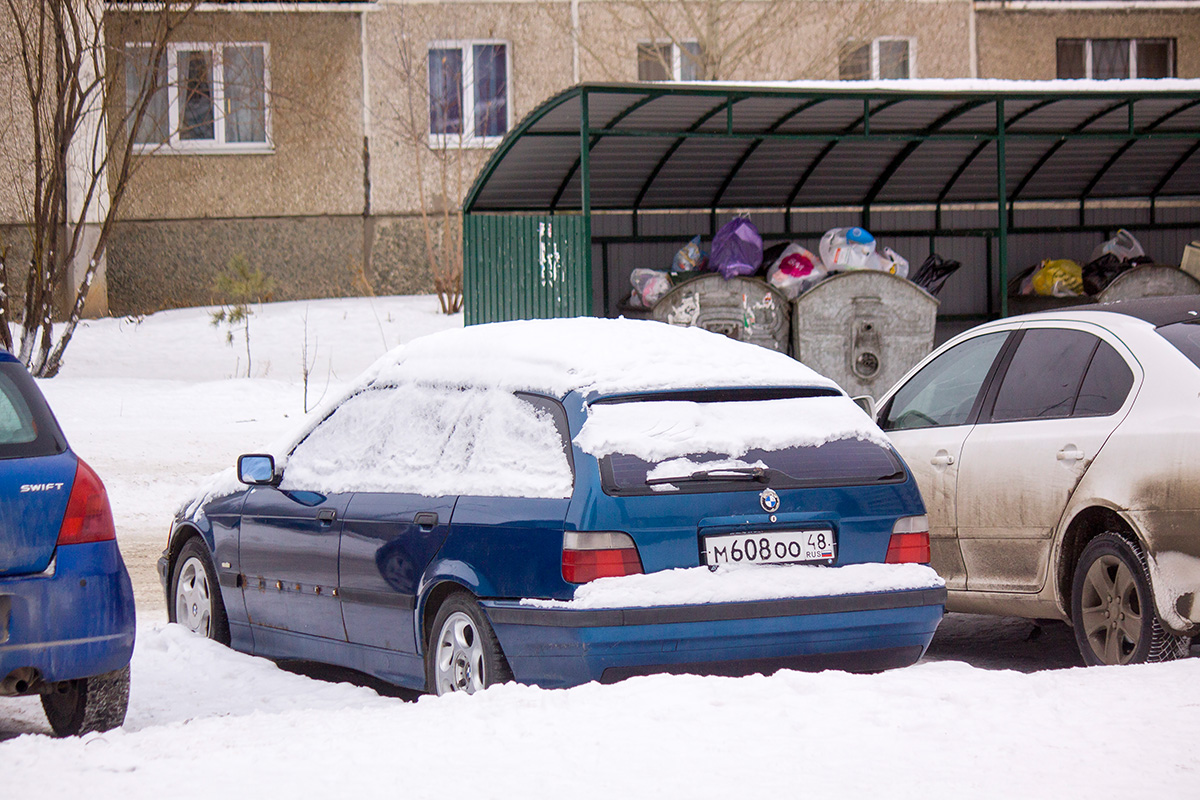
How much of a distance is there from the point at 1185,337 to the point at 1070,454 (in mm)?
653

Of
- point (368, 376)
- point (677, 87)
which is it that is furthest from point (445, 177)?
point (368, 376)

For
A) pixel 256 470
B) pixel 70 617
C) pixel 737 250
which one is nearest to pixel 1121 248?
pixel 737 250

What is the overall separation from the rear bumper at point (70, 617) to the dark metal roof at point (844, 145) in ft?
25.8

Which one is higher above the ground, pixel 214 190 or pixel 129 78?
pixel 129 78

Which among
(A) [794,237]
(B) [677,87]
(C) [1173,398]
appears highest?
(B) [677,87]

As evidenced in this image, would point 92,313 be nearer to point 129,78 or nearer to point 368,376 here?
point 129,78

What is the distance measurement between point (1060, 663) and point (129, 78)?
21942 millimetres

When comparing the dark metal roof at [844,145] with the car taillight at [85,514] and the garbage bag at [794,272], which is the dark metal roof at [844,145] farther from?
the car taillight at [85,514]

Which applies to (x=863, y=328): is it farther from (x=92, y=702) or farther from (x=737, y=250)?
(x=92, y=702)

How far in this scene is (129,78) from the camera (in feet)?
84.9

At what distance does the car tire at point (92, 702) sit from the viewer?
561cm

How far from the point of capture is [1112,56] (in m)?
28.3

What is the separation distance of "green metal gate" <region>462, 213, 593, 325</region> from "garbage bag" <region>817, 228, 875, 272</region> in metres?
2.41

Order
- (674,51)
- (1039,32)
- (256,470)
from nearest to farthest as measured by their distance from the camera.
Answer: (256,470) < (674,51) < (1039,32)
